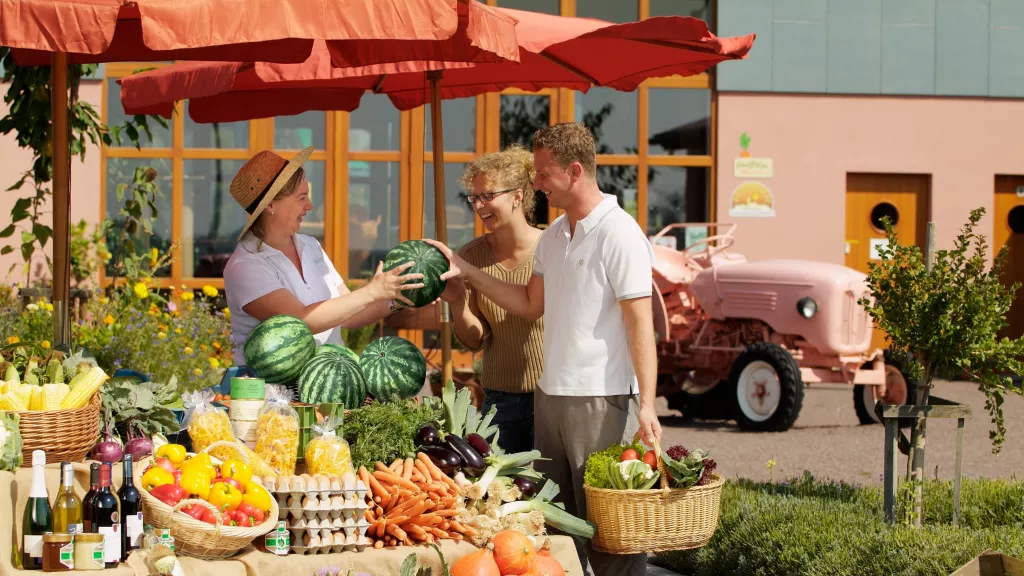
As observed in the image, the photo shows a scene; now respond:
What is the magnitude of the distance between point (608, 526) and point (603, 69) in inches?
102

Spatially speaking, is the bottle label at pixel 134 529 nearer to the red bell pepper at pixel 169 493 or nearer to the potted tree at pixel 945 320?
the red bell pepper at pixel 169 493

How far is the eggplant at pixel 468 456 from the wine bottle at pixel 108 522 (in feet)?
4.10

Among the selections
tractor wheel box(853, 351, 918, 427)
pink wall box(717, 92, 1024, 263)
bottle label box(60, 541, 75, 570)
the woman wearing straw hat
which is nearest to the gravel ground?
tractor wheel box(853, 351, 918, 427)

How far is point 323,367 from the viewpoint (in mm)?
4801

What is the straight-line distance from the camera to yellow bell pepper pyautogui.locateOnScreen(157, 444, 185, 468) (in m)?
3.99

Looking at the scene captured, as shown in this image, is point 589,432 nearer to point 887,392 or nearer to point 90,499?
point 90,499

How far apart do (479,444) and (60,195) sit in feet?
7.16

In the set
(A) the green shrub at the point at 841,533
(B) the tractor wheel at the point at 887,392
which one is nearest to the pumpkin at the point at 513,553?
(A) the green shrub at the point at 841,533

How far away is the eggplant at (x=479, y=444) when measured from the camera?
14.8ft

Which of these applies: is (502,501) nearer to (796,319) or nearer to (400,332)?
(796,319)

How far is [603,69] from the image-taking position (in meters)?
6.14

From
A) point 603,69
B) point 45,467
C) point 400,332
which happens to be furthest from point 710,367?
point 45,467

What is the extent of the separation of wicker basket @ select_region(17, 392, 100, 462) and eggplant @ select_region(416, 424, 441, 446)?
1.15 metres

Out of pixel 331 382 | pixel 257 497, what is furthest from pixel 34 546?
pixel 331 382
